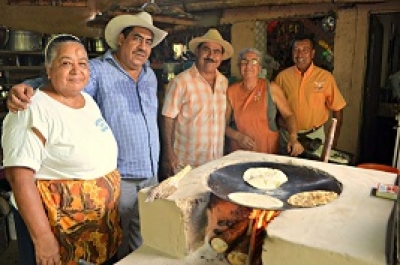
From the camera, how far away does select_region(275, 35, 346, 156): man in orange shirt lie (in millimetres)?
2957

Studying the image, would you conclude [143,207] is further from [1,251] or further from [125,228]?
[1,251]

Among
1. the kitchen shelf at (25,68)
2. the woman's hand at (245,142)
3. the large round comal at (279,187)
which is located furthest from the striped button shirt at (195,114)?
the kitchen shelf at (25,68)

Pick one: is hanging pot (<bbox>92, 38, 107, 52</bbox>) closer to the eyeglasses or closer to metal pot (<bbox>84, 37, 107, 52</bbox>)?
metal pot (<bbox>84, 37, 107, 52</bbox>)

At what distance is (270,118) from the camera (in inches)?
120

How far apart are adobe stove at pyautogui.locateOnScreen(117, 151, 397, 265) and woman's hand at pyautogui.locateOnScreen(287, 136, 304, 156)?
97cm

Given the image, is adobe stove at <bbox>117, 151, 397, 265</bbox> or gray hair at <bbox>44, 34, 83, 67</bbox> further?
gray hair at <bbox>44, 34, 83, 67</bbox>

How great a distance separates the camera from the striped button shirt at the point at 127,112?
2105 millimetres

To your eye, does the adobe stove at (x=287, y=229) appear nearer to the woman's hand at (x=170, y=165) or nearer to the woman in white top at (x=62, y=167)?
the woman in white top at (x=62, y=167)

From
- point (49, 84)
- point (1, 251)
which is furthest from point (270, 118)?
point (1, 251)

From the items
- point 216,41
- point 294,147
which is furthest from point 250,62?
point 294,147

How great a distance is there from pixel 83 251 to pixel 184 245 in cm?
56

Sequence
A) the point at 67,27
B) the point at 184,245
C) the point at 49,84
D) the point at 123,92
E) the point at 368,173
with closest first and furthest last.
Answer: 1. the point at 184,245
2. the point at 49,84
3. the point at 368,173
4. the point at 123,92
5. the point at 67,27

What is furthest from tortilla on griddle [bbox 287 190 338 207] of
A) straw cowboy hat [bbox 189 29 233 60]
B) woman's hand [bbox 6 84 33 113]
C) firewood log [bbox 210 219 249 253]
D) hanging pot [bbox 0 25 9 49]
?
hanging pot [bbox 0 25 9 49]

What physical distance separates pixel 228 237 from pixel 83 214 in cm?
69
